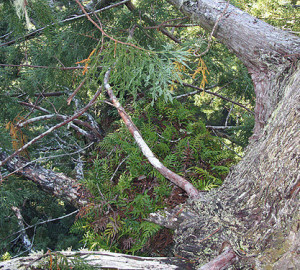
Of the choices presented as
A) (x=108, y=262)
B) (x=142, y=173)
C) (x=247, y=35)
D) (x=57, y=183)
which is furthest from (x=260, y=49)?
(x=57, y=183)

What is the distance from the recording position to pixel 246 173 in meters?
1.93

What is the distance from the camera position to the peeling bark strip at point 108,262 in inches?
68.5

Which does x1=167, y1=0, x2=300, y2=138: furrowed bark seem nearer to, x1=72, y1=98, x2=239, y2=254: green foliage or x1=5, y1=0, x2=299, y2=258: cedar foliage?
x1=5, y1=0, x2=299, y2=258: cedar foliage

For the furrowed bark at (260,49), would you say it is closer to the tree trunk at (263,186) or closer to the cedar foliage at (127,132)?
the tree trunk at (263,186)

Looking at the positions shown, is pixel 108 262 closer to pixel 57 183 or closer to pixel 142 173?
pixel 142 173

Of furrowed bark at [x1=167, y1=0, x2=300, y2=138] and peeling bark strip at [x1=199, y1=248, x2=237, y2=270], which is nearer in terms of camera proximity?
peeling bark strip at [x1=199, y1=248, x2=237, y2=270]

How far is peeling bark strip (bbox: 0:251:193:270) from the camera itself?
1.74m

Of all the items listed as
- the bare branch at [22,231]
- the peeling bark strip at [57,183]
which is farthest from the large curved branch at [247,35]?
the bare branch at [22,231]

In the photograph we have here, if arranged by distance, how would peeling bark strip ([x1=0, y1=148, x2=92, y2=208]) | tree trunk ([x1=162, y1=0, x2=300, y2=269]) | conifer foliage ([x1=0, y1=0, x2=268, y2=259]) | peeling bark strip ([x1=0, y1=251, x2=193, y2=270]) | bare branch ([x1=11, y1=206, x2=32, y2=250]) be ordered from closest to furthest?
tree trunk ([x1=162, y1=0, x2=300, y2=269])
peeling bark strip ([x1=0, y1=251, x2=193, y2=270])
conifer foliage ([x1=0, y1=0, x2=268, y2=259])
peeling bark strip ([x1=0, y1=148, x2=92, y2=208])
bare branch ([x1=11, y1=206, x2=32, y2=250])

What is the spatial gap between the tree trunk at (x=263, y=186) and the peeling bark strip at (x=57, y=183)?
1.39 meters

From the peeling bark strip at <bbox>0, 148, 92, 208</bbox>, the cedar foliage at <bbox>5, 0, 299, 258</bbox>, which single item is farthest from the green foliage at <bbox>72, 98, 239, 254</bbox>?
the peeling bark strip at <bbox>0, 148, 92, 208</bbox>

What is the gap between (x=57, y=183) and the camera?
3.29 m

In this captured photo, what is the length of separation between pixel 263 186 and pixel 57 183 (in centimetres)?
261

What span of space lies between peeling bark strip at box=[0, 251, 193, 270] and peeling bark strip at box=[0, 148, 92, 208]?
3.51ft
